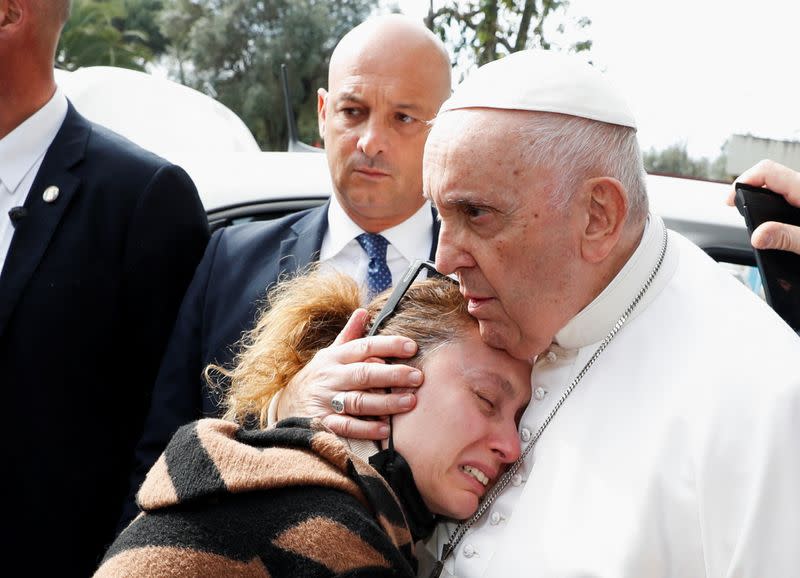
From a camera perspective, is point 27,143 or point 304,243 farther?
point 304,243

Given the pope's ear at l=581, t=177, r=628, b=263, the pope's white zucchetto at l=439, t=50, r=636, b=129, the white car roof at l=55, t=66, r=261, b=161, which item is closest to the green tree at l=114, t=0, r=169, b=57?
the white car roof at l=55, t=66, r=261, b=161

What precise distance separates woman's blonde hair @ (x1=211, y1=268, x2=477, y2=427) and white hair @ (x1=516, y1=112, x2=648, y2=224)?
1.50 ft

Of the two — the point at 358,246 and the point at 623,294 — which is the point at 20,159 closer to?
the point at 358,246

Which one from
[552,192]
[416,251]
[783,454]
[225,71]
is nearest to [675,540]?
[783,454]

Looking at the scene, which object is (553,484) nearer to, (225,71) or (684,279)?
(684,279)

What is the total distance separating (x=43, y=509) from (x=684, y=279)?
6.96ft

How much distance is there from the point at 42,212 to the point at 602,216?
6.26 feet

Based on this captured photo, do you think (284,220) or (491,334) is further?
(284,220)

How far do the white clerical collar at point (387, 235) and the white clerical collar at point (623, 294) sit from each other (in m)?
1.34

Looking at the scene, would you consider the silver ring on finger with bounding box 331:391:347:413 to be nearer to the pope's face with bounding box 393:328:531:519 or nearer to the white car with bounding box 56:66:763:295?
the pope's face with bounding box 393:328:531:519

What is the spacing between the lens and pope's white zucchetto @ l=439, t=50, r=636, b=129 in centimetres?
204

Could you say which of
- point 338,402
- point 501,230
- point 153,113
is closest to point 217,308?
point 338,402

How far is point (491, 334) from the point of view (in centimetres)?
219

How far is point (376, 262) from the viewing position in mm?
3445
